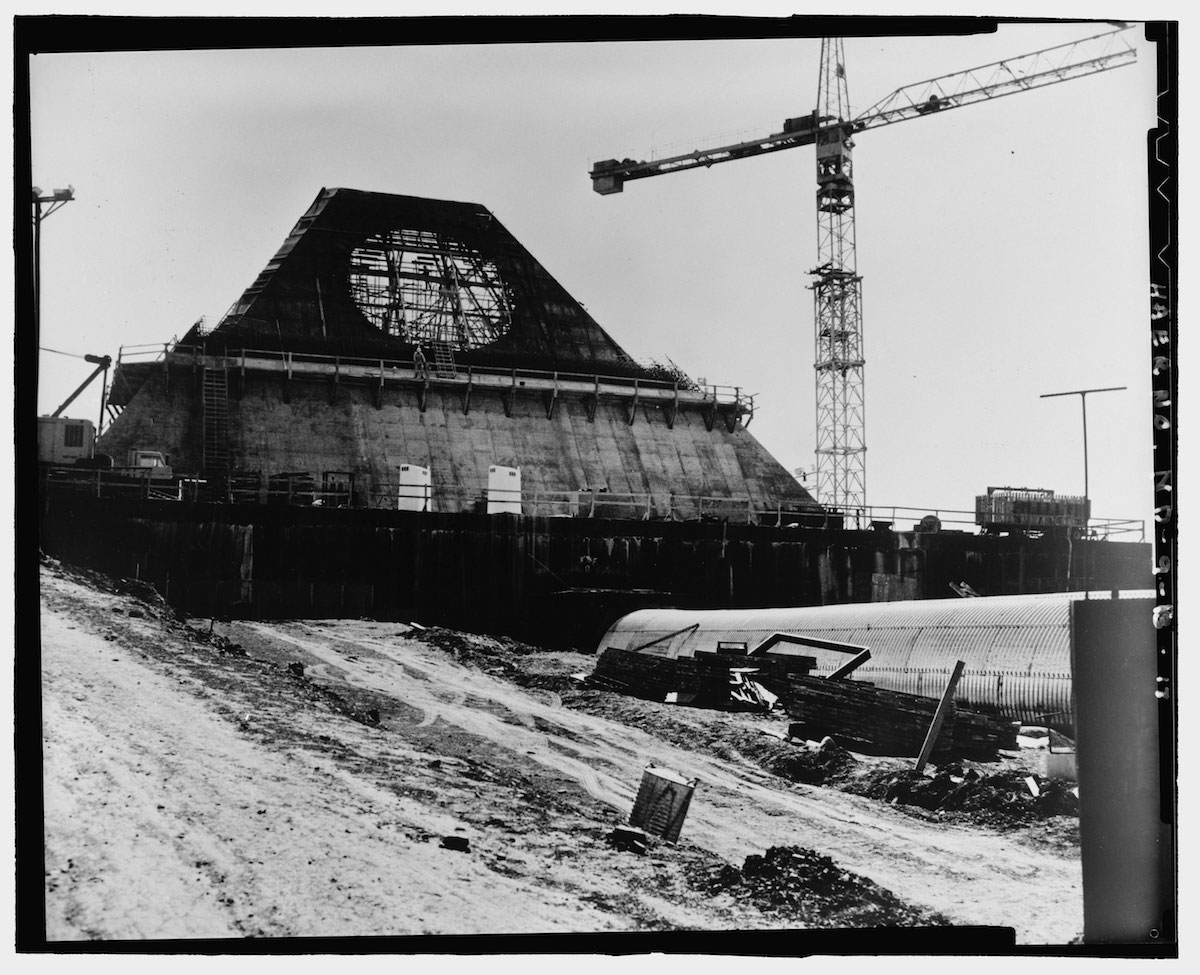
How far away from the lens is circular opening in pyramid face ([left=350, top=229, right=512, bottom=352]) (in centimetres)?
4428

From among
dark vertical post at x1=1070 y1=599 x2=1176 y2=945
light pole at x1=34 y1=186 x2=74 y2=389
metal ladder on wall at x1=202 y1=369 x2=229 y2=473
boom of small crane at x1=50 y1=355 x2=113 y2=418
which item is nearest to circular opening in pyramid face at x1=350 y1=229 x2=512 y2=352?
metal ladder on wall at x1=202 y1=369 x2=229 y2=473

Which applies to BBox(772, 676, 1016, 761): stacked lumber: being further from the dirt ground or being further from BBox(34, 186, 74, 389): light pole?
BBox(34, 186, 74, 389): light pole

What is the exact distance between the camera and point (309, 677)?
25641mm

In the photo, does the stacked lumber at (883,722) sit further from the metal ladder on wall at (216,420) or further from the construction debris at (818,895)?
the metal ladder on wall at (216,420)

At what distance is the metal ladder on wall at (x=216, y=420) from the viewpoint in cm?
3838

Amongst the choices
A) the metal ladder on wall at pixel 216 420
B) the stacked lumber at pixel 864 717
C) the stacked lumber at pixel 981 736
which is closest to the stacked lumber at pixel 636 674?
the stacked lumber at pixel 864 717

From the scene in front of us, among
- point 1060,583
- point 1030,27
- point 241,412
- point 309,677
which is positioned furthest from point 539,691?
point 1060,583

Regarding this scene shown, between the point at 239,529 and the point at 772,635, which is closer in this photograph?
the point at 772,635

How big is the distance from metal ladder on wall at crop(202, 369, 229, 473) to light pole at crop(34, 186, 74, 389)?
53.6 ft

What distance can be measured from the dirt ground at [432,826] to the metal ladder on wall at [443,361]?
1992 cm

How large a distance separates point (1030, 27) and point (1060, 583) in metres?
21.9

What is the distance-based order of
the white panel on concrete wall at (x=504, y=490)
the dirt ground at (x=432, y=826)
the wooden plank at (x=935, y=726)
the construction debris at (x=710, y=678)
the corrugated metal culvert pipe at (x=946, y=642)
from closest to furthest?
1. the dirt ground at (x=432, y=826)
2. the wooden plank at (x=935, y=726)
3. the corrugated metal culvert pipe at (x=946, y=642)
4. the construction debris at (x=710, y=678)
5. the white panel on concrete wall at (x=504, y=490)

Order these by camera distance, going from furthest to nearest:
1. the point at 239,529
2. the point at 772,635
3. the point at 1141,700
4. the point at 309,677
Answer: the point at 239,529 → the point at 772,635 → the point at 309,677 → the point at 1141,700

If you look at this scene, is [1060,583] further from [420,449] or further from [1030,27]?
[1030,27]
